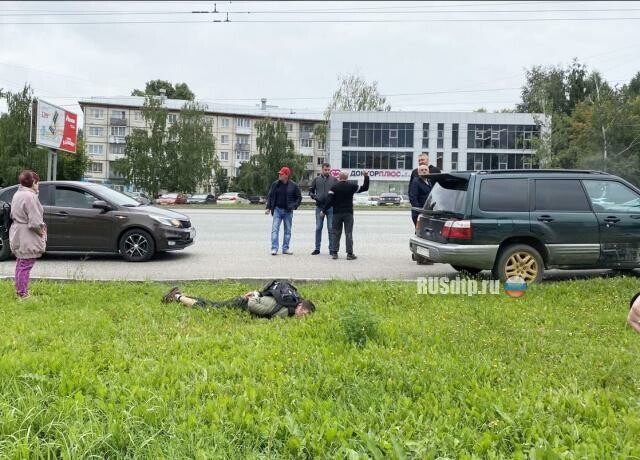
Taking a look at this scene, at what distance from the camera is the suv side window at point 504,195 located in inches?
306

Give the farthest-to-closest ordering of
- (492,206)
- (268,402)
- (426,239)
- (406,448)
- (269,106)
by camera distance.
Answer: (269,106), (426,239), (492,206), (268,402), (406,448)

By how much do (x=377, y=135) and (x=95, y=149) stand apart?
46.5m

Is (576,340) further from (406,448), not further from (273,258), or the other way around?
(273,258)

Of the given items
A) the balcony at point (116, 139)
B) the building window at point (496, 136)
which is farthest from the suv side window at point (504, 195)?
the balcony at point (116, 139)

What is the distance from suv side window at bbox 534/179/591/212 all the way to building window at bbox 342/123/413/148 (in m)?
67.7

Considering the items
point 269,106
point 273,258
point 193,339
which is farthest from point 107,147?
point 193,339

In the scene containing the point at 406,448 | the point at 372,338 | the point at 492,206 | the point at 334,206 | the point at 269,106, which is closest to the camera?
the point at 406,448

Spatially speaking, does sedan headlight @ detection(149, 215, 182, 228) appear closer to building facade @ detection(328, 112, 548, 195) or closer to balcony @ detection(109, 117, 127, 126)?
building facade @ detection(328, 112, 548, 195)

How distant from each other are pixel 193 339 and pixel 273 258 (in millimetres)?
5929

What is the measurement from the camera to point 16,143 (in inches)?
2068

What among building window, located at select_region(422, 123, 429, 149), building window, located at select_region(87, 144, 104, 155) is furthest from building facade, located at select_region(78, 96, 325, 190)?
building window, located at select_region(422, 123, 429, 149)

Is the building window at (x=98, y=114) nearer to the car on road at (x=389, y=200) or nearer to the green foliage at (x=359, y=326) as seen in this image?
the car on road at (x=389, y=200)

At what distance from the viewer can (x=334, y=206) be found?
10.6 metres

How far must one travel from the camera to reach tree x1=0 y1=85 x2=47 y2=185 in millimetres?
52250
